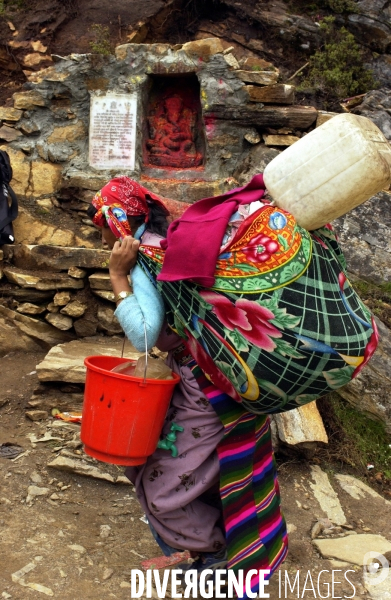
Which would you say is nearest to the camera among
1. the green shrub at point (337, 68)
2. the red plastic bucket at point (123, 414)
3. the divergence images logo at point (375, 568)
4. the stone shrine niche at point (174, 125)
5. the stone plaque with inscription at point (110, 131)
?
the red plastic bucket at point (123, 414)

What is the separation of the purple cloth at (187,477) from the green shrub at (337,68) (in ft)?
21.8

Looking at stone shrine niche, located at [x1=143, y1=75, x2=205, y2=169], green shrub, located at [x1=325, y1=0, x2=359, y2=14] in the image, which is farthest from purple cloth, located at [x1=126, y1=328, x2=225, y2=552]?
green shrub, located at [x1=325, y1=0, x2=359, y2=14]

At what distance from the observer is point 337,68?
26.4 feet

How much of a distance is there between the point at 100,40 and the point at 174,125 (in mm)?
2086

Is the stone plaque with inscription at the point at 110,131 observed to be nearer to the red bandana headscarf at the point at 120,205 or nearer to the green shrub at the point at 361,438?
the green shrub at the point at 361,438

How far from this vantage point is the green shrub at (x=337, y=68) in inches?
310

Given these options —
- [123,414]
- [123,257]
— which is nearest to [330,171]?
[123,257]

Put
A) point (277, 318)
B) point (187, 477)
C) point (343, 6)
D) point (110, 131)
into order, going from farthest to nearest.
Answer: point (343, 6) < point (110, 131) < point (187, 477) < point (277, 318)

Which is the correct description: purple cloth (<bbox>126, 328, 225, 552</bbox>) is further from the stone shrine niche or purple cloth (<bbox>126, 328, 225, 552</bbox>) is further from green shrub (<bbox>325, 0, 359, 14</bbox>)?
green shrub (<bbox>325, 0, 359, 14</bbox>)

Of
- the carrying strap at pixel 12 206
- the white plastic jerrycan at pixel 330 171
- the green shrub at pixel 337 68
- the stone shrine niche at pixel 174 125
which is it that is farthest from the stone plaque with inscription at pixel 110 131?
the white plastic jerrycan at pixel 330 171

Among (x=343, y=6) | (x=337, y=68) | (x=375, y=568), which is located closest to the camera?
(x=375, y=568)

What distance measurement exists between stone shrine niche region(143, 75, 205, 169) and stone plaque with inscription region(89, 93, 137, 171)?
1.18 feet

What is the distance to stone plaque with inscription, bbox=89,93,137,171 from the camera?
20.1 ft

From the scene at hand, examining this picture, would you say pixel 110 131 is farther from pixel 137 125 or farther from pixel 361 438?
pixel 361 438
